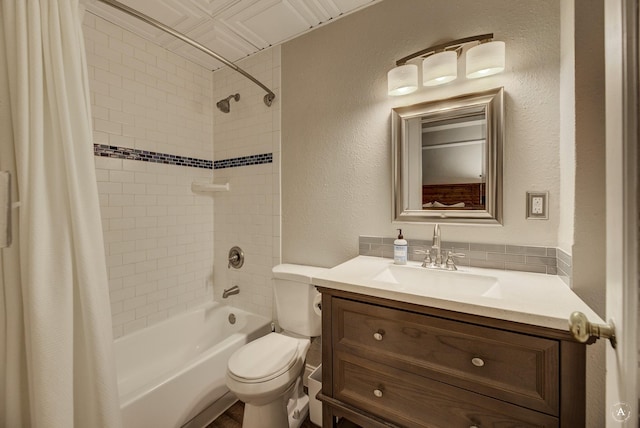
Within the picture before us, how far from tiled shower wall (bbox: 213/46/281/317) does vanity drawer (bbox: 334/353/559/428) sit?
1058 mm

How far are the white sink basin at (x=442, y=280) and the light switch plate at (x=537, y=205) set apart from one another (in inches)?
13.8

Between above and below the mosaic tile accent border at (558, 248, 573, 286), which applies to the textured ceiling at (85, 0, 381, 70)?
above

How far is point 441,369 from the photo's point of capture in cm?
93

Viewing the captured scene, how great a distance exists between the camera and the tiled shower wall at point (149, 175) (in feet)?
5.73

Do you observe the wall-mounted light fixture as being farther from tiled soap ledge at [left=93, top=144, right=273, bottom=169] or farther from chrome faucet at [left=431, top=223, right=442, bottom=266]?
tiled soap ledge at [left=93, top=144, right=273, bottom=169]

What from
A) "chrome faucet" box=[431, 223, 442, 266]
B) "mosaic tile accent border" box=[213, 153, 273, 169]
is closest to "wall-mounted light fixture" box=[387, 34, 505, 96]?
"chrome faucet" box=[431, 223, 442, 266]

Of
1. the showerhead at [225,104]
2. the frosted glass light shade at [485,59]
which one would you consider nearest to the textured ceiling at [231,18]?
the showerhead at [225,104]

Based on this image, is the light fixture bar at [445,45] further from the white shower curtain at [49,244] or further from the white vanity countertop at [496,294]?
the white shower curtain at [49,244]

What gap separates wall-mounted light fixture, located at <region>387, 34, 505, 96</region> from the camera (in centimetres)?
121

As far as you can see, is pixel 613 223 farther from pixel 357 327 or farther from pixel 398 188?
pixel 398 188

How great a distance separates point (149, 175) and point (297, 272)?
1.33 meters

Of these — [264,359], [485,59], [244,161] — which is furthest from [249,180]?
[485,59]

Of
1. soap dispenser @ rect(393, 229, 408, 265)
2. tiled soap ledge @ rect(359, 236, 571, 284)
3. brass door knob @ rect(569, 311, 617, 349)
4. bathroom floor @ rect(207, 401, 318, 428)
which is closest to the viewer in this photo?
brass door knob @ rect(569, 311, 617, 349)

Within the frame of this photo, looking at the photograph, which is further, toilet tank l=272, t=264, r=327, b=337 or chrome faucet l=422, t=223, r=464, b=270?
toilet tank l=272, t=264, r=327, b=337
